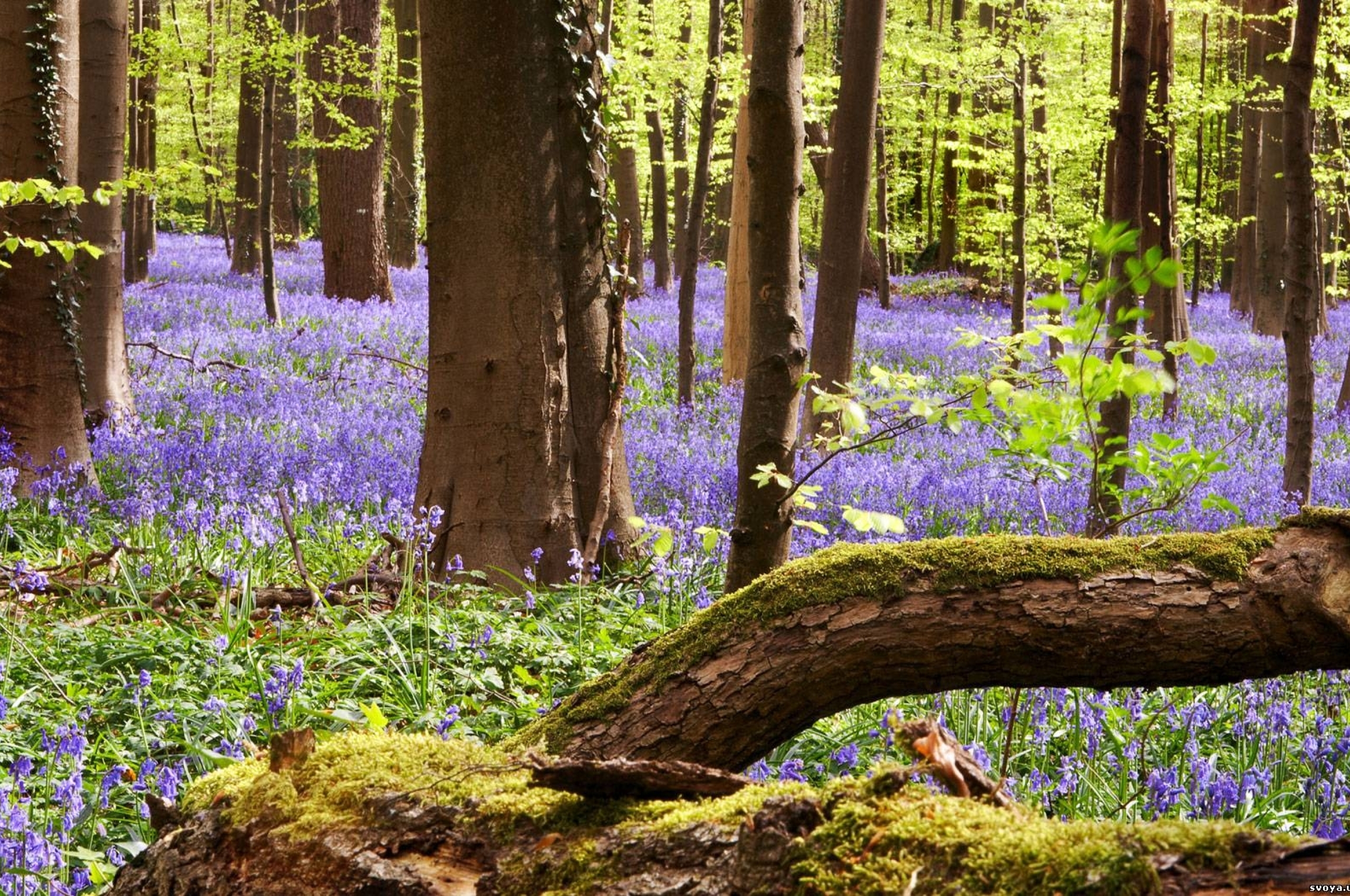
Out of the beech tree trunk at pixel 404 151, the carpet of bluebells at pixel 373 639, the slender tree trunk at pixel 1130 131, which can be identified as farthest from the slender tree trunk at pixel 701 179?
the beech tree trunk at pixel 404 151

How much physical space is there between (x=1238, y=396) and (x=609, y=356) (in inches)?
467

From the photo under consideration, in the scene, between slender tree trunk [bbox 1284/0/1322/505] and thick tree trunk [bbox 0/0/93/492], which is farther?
thick tree trunk [bbox 0/0/93/492]

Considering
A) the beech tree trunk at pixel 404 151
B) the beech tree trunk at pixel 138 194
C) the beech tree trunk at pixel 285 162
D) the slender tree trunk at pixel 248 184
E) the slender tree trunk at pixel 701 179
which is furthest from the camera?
the beech tree trunk at pixel 404 151

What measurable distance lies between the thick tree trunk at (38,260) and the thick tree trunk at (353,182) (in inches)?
386

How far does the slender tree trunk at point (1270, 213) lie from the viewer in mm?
17359

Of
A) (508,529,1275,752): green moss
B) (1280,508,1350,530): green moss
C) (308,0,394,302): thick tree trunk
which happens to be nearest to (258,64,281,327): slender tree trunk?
(308,0,394,302): thick tree trunk

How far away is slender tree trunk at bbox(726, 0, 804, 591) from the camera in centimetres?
419

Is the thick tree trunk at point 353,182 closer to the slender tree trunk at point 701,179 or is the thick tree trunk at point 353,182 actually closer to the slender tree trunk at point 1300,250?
the slender tree trunk at point 701,179

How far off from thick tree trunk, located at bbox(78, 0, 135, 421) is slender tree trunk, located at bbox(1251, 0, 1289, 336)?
14006 millimetres

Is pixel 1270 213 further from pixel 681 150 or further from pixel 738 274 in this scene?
pixel 681 150

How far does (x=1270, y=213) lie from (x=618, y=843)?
21.1 m

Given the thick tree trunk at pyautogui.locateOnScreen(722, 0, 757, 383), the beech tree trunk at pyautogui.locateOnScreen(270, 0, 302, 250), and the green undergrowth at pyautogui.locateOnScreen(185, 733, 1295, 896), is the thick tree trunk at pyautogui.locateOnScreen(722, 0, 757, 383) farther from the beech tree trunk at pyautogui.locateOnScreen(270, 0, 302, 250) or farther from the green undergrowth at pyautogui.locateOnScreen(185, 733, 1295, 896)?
the green undergrowth at pyautogui.locateOnScreen(185, 733, 1295, 896)

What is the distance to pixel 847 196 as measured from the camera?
9453 millimetres

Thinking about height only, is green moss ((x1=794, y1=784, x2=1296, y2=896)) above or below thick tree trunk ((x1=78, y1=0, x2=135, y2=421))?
below
